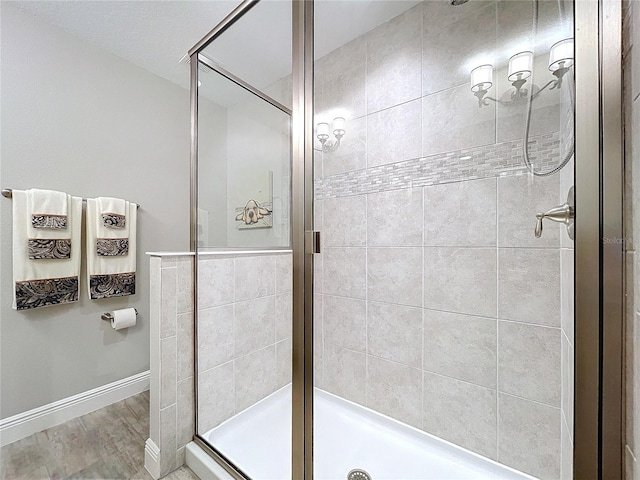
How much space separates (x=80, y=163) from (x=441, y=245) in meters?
2.18

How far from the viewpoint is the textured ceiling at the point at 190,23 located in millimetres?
1309

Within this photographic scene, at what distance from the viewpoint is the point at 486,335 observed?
125 cm

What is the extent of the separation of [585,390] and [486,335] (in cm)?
74

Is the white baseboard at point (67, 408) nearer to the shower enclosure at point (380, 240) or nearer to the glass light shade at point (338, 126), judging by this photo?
the shower enclosure at point (380, 240)

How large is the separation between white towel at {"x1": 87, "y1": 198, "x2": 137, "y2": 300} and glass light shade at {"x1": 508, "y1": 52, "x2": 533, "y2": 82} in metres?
2.25

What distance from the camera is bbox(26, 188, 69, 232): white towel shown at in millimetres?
1511

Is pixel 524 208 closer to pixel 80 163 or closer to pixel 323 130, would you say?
pixel 323 130

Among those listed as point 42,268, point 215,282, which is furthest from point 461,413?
point 42,268

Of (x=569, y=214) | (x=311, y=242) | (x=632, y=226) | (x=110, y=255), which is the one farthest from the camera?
(x=110, y=255)

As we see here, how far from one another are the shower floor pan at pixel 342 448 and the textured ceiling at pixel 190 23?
1.61 meters

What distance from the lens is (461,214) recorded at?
132cm

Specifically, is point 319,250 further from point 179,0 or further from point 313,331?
point 179,0

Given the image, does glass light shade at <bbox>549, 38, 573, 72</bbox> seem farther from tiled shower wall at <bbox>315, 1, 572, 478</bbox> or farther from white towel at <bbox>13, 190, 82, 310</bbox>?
white towel at <bbox>13, 190, 82, 310</bbox>

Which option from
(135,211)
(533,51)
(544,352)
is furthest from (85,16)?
(544,352)
